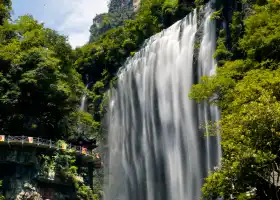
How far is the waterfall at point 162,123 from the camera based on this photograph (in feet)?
113

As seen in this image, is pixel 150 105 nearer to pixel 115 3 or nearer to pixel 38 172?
pixel 38 172

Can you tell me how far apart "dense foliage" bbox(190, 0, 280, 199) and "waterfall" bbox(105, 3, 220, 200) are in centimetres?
937

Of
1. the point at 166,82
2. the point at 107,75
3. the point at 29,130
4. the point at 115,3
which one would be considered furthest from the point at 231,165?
the point at 115,3

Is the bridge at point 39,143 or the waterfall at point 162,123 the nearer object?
Answer: the bridge at point 39,143

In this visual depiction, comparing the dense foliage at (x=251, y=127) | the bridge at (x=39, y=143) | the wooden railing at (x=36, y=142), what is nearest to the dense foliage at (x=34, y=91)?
the wooden railing at (x=36, y=142)

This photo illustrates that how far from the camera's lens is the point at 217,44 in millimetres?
35094

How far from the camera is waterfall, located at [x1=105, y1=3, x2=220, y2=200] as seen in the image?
34.5 metres

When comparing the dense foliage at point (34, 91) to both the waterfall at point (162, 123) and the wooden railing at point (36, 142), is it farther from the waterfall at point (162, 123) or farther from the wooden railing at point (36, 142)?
the waterfall at point (162, 123)

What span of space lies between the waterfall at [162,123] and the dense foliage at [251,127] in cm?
937

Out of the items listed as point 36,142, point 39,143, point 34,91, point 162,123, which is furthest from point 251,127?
point 162,123

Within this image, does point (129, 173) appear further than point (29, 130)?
Yes

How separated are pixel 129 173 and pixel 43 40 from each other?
50.5ft

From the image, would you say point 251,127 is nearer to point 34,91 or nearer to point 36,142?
point 36,142

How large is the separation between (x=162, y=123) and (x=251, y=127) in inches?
910
